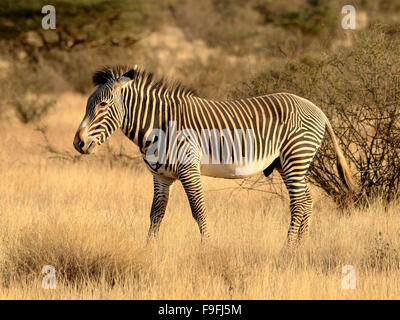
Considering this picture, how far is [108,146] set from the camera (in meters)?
10.5

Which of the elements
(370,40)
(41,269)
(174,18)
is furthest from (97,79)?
(174,18)

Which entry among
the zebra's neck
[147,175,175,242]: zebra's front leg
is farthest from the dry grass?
the zebra's neck

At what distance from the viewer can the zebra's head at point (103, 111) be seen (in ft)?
18.2

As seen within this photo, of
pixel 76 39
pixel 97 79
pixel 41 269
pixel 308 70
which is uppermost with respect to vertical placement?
pixel 76 39

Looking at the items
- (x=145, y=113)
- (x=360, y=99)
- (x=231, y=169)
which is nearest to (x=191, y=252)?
(x=231, y=169)

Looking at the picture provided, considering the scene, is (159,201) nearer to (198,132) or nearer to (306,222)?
(198,132)

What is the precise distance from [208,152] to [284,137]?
0.80m

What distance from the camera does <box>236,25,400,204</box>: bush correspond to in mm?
7070

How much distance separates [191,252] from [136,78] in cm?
167

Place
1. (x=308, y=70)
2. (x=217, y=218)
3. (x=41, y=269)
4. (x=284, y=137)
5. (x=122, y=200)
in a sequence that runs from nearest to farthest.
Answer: (x=41, y=269)
(x=284, y=137)
(x=217, y=218)
(x=308, y=70)
(x=122, y=200)

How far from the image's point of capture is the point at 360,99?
7195 mm
